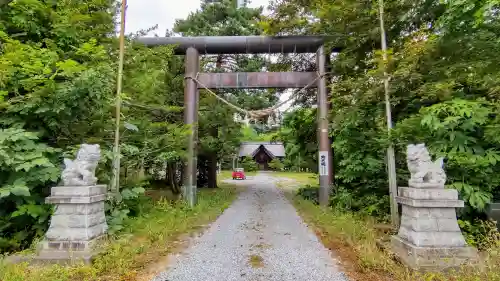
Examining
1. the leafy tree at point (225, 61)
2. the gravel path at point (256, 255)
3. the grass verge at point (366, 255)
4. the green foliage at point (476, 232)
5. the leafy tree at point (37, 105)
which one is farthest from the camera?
the leafy tree at point (225, 61)

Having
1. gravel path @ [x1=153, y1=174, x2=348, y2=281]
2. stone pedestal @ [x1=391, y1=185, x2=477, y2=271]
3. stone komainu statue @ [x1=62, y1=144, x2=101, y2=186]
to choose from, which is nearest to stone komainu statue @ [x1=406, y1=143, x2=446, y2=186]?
stone pedestal @ [x1=391, y1=185, x2=477, y2=271]

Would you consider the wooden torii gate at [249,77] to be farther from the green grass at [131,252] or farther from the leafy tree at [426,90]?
the green grass at [131,252]

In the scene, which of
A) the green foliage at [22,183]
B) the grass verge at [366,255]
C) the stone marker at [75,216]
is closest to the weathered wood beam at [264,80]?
the grass verge at [366,255]

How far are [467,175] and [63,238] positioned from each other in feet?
22.7

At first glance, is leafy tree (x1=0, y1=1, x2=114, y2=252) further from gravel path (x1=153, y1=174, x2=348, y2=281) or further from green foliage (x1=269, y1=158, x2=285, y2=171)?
green foliage (x1=269, y1=158, x2=285, y2=171)

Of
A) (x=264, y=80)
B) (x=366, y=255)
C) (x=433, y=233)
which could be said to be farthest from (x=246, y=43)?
(x=433, y=233)

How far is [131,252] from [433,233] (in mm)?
4436

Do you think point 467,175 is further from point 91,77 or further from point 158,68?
point 158,68

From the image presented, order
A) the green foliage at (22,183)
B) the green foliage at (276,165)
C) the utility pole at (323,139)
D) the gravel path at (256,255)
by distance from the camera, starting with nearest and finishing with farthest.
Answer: the gravel path at (256,255) < the green foliage at (22,183) < the utility pole at (323,139) < the green foliage at (276,165)

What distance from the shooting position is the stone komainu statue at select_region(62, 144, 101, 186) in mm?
4562

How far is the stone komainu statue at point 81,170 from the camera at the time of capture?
180 inches

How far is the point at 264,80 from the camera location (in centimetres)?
955

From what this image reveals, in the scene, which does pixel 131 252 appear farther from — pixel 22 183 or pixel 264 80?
pixel 264 80

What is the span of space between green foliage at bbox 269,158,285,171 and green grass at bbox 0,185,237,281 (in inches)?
1133
